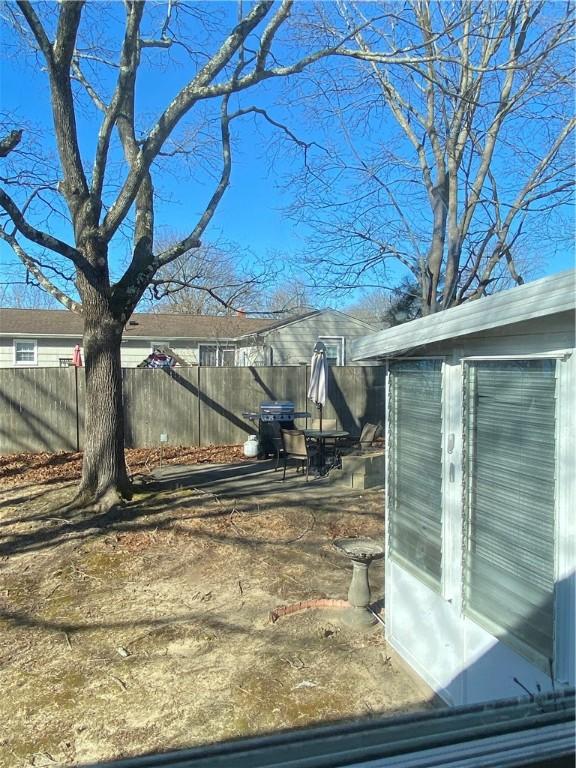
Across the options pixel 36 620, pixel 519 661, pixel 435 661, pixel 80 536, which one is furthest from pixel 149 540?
pixel 519 661

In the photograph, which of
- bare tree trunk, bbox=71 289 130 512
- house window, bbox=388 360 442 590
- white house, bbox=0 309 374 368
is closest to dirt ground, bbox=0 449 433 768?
bare tree trunk, bbox=71 289 130 512

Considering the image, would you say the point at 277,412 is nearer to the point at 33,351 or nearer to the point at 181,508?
the point at 181,508

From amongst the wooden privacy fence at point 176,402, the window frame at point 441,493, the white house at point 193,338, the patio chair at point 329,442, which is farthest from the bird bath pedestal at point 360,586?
the white house at point 193,338

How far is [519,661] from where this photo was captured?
248 cm

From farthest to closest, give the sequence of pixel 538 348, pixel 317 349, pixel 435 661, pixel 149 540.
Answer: pixel 317 349 → pixel 149 540 → pixel 435 661 → pixel 538 348

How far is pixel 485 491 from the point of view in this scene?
2.82 m

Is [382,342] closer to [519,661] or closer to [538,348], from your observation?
[538,348]

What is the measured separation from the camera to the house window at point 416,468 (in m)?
3.28

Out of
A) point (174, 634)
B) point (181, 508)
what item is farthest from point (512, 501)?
point (181, 508)

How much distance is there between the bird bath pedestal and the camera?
4199 millimetres

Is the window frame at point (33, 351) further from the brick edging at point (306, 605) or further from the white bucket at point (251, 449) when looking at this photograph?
the brick edging at point (306, 605)

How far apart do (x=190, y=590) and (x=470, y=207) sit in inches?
356

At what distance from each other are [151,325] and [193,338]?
191 cm

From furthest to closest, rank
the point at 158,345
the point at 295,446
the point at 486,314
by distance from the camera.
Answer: the point at 158,345 < the point at 295,446 < the point at 486,314
